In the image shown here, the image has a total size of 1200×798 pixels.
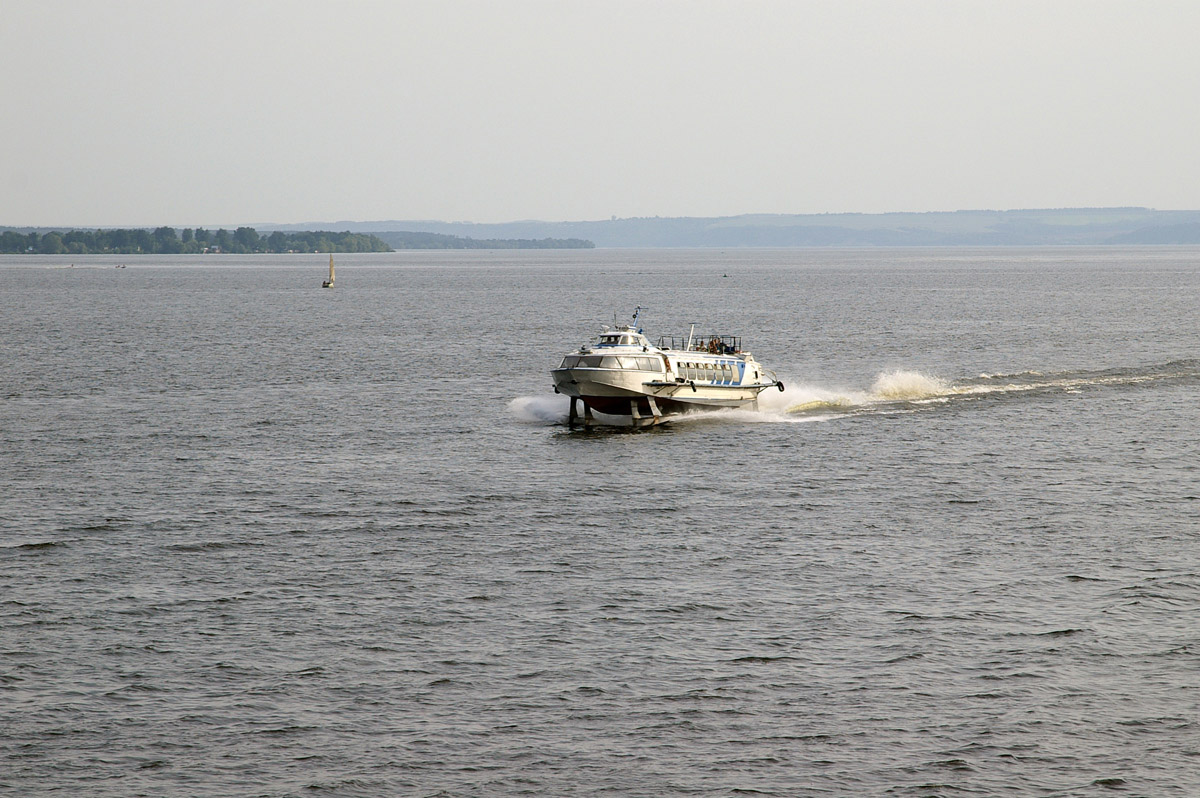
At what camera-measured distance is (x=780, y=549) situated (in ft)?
133

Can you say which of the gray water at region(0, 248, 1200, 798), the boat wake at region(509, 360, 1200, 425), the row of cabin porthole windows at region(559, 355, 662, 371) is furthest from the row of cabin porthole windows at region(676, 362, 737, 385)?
the row of cabin porthole windows at region(559, 355, 662, 371)

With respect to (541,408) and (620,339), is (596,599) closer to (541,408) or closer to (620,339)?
(620,339)

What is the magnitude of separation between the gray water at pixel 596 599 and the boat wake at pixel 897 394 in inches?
26.6

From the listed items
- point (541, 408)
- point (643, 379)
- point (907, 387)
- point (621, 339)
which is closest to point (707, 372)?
point (643, 379)

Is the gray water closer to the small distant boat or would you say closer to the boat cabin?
the small distant boat

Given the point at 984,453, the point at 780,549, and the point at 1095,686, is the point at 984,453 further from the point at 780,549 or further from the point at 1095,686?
the point at 1095,686

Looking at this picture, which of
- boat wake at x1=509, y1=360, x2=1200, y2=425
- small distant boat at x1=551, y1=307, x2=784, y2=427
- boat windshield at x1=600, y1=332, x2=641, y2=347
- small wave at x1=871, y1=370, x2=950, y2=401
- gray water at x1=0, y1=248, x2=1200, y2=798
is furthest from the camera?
small wave at x1=871, y1=370, x2=950, y2=401

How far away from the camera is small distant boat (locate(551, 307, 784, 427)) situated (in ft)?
217

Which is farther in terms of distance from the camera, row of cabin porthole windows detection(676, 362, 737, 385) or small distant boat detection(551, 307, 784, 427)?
row of cabin porthole windows detection(676, 362, 737, 385)

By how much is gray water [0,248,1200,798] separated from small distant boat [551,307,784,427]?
1640mm

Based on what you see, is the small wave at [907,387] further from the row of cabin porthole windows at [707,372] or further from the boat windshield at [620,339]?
the boat windshield at [620,339]

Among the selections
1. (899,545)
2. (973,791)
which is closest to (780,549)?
(899,545)

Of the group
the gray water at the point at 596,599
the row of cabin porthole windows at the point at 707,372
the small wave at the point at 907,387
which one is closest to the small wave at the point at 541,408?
the gray water at the point at 596,599

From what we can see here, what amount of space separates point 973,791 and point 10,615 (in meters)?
24.3
